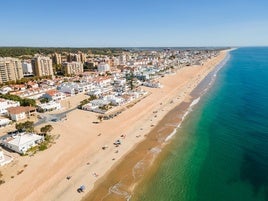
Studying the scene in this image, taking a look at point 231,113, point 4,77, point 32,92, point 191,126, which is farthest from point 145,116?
point 4,77

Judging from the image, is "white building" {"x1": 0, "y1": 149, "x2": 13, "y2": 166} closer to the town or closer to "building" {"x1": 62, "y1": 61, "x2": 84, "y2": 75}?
the town

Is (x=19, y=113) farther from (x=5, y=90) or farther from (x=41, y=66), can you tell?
(x=41, y=66)

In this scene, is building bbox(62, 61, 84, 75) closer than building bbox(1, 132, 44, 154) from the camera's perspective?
No

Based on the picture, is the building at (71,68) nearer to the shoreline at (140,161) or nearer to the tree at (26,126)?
the shoreline at (140,161)

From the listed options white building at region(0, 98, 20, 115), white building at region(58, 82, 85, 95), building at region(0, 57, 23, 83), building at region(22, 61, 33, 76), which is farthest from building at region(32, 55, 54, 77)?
white building at region(0, 98, 20, 115)

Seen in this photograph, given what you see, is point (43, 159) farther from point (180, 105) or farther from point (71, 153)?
point (180, 105)

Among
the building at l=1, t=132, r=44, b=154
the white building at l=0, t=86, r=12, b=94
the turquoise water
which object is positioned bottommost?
the white building at l=0, t=86, r=12, b=94

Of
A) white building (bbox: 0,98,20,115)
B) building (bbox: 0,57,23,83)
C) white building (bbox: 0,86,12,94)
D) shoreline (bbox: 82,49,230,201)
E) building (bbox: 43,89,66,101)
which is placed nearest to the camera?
shoreline (bbox: 82,49,230,201)
